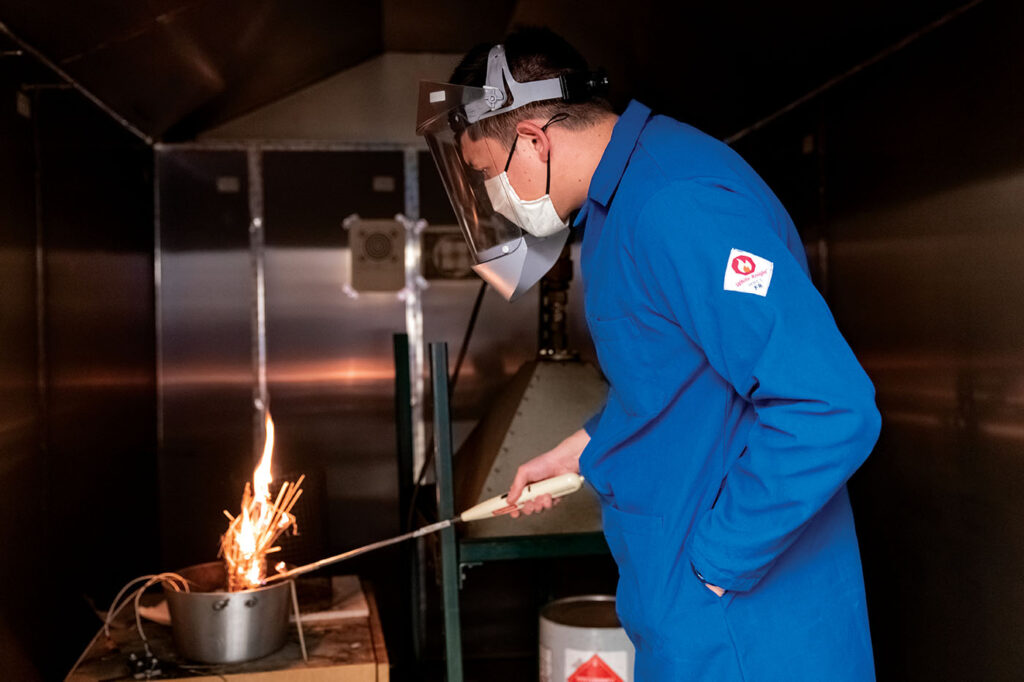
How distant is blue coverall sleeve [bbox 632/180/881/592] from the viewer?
3.60ft

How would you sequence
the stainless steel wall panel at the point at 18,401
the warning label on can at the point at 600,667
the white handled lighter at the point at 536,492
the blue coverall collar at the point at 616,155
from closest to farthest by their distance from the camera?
1. the blue coverall collar at the point at 616,155
2. the white handled lighter at the point at 536,492
3. the stainless steel wall panel at the point at 18,401
4. the warning label on can at the point at 600,667

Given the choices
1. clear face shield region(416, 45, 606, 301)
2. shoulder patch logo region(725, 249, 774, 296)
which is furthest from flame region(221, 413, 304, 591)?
shoulder patch logo region(725, 249, 774, 296)

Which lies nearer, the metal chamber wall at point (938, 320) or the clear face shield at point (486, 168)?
the clear face shield at point (486, 168)

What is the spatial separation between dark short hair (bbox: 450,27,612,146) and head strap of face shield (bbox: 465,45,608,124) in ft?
0.04

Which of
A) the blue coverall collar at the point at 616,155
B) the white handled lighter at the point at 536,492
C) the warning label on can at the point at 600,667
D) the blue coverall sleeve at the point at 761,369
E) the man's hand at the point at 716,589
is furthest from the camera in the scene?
the warning label on can at the point at 600,667

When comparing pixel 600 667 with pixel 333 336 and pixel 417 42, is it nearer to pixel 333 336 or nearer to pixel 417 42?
pixel 333 336

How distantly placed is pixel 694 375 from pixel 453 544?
90 cm

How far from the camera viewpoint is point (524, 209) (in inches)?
59.4

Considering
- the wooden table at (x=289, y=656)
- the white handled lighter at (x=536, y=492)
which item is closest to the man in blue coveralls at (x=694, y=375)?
the white handled lighter at (x=536, y=492)

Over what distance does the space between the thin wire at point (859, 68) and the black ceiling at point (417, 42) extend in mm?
19

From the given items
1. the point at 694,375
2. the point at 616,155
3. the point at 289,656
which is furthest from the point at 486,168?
the point at 289,656

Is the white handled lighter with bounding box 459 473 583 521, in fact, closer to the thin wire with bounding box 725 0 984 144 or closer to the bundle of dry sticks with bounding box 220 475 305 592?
the bundle of dry sticks with bounding box 220 475 305 592

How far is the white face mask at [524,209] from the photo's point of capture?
4.92ft

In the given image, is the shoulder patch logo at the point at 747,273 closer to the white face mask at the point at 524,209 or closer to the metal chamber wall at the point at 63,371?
the white face mask at the point at 524,209
